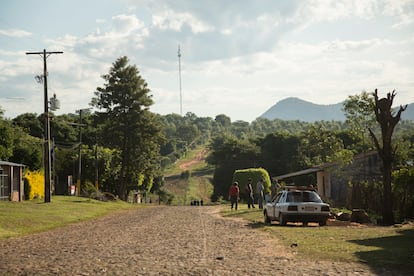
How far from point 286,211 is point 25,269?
12.5m

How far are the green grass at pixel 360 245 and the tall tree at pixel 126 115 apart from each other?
4849 centimetres

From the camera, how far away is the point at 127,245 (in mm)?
14773

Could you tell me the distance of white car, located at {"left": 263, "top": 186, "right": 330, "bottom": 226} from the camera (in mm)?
21359

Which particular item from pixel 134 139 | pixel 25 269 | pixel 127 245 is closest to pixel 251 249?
pixel 127 245

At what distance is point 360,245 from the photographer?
14133 mm

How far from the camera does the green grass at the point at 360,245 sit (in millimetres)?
11323

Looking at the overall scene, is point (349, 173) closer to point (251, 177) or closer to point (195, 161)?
point (251, 177)

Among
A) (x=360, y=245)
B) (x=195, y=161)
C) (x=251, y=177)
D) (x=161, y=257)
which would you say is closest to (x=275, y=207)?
(x=360, y=245)

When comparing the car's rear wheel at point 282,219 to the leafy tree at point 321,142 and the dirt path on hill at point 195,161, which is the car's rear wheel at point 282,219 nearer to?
the leafy tree at point 321,142

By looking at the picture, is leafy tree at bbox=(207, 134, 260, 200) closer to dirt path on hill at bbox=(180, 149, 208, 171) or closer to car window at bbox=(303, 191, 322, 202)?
dirt path on hill at bbox=(180, 149, 208, 171)

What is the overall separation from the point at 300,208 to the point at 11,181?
30.5 meters

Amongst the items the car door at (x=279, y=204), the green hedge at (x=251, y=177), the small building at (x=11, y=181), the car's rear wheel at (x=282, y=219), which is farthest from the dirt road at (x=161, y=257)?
the green hedge at (x=251, y=177)

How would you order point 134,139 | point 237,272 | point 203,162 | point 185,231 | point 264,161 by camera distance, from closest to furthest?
point 237,272 → point 185,231 → point 134,139 → point 264,161 → point 203,162

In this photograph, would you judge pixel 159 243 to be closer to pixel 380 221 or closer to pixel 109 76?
pixel 380 221
